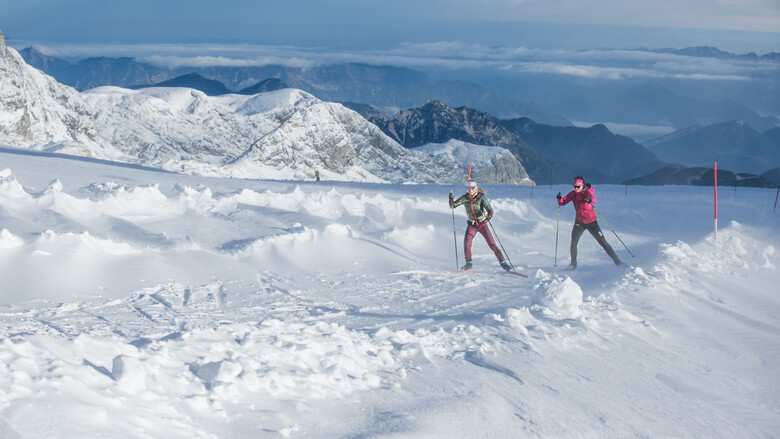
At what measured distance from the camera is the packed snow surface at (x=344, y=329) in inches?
162

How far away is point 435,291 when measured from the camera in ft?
28.7

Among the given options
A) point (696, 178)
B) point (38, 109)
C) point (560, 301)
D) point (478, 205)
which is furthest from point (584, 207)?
point (696, 178)

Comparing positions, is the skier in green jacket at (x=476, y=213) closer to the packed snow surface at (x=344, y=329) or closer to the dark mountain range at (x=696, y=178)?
the packed snow surface at (x=344, y=329)

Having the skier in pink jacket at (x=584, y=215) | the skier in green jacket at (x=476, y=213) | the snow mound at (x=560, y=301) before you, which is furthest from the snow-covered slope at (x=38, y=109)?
the snow mound at (x=560, y=301)

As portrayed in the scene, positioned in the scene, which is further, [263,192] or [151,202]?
[263,192]

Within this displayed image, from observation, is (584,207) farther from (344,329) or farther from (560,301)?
(344,329)

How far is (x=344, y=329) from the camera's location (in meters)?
6.14

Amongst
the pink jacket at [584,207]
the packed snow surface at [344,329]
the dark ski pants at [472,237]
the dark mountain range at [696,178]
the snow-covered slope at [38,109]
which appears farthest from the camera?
the dark mountain range at [696,178]

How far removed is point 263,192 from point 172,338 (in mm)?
9572

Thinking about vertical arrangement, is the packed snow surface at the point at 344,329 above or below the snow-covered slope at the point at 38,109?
below

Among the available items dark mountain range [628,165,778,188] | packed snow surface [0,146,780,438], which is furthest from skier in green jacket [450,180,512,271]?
dark mountain range [628,165,778,188]

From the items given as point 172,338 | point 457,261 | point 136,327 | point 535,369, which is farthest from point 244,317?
point 457,261

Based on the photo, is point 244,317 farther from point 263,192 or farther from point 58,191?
point 263,192

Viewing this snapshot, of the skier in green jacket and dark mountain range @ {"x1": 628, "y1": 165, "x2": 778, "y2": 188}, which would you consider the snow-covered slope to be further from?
dark mountain range @ {"x1": 628, "y1": 165, "x2": 778, "y2": 188}
